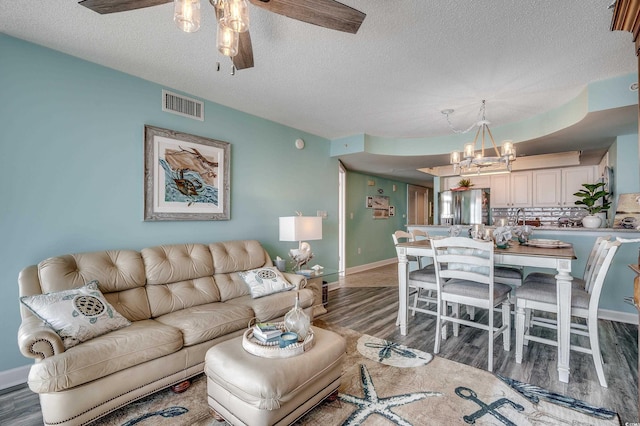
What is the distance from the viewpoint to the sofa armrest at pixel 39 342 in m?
1.57

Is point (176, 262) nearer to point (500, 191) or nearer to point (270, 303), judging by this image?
point (270, 303)

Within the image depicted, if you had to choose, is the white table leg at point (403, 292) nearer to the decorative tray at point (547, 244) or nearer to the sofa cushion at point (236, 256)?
→ the decorative tray at point (547, 244)

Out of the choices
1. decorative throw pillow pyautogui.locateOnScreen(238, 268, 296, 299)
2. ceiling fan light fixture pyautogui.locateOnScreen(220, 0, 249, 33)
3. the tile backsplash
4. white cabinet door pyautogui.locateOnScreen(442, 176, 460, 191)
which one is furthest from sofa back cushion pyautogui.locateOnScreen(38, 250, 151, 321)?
white cabinet door pyautogui.locateOnScreen(442, 176, 460, 191)

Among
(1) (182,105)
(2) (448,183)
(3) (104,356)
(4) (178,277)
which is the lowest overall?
(3) (104,356)

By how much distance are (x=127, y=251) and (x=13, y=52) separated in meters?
1.69

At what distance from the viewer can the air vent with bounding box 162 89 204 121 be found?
296 centimetres

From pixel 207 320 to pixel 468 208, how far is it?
5.60m

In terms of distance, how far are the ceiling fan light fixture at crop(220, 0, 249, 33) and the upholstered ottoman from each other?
65.9 inches

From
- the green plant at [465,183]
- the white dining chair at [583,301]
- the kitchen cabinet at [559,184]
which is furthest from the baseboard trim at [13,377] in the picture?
the kitchen cabinet at [559,184]

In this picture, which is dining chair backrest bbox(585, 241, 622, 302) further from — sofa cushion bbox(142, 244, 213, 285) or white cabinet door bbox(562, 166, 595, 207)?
white cabinet door bbox(562, 166, 595, 207)

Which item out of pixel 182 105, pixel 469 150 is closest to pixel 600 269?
pixel 469 150

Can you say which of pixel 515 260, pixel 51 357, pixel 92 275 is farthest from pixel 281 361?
pixel 515 260

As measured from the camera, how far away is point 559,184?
17.8 ft

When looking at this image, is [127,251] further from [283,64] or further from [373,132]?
[373,132]
